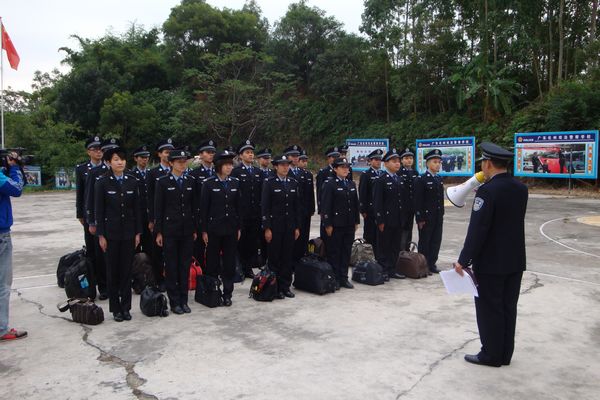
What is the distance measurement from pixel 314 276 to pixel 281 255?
1.59ft

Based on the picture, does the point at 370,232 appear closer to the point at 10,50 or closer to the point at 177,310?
the point at 177,310

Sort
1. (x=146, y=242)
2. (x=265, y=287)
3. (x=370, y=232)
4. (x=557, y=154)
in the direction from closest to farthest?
(x=265, y=287) → (x=146, y=242) → (x=370, y=232) → (x=557, y=154)

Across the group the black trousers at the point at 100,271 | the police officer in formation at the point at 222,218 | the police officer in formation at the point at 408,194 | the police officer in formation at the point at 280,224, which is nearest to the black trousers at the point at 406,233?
the police officer in formation at the point at 408,194

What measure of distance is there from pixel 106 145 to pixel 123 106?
29521mm

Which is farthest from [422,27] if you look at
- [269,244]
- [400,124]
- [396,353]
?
[396,353]

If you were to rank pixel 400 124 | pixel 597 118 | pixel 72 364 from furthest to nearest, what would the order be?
pixel 400 124 → pixel 597 118 → pixel 72 364

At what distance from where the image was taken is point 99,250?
615 cm

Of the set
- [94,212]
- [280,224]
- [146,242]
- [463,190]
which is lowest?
[146,242]

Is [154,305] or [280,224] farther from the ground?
[280,224]

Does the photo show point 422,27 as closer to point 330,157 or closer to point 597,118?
point 597,118

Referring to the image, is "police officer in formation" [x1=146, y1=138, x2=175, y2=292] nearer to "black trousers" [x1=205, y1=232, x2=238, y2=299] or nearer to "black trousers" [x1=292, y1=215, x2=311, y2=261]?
"black trousers" [x1=205, y1=232, x2=238, y2=299]

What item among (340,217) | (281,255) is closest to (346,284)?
(340,217)

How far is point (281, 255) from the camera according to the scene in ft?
20.5

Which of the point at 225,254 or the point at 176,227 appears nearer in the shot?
the point at 176,227
